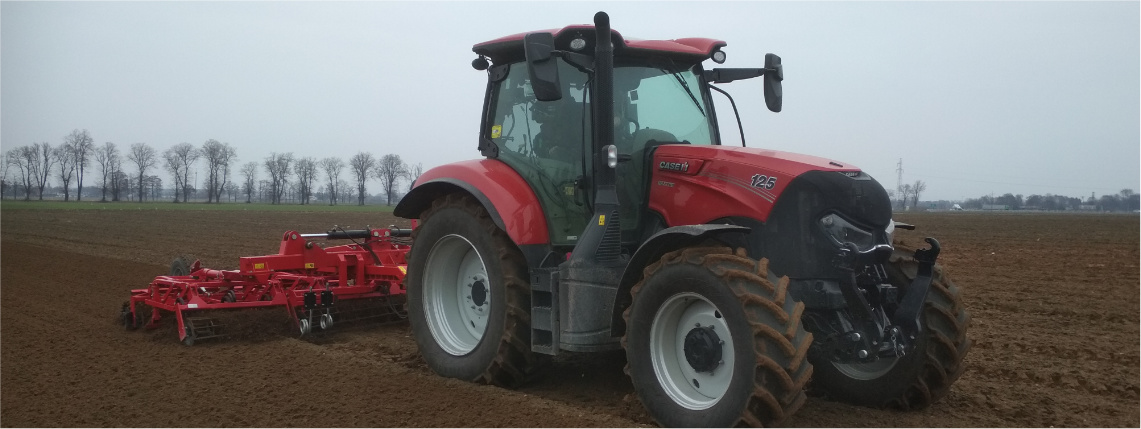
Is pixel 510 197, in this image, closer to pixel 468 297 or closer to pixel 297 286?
pixel 468 297

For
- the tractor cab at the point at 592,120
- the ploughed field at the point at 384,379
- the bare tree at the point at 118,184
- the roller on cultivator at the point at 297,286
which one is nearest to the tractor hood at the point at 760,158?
the tractor cab at the point at 592,120

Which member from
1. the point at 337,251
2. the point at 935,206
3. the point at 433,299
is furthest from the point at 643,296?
the point at 935,206

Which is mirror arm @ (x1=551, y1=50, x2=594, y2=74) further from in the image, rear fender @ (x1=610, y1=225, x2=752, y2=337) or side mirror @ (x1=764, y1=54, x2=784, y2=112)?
side mirror @ (x1=764, y1=54, x2=784, y2=112)

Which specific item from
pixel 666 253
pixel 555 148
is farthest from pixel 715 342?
pixel 555 148

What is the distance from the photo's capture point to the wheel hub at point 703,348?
4.26 metres

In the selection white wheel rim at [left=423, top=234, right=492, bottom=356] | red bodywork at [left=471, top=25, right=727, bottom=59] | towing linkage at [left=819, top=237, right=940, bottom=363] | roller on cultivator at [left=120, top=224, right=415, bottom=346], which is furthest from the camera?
roller on cultivator at [left=120, top=224, right=415, bottom=346]

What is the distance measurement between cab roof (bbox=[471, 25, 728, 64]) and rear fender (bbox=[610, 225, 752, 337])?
1.27 m

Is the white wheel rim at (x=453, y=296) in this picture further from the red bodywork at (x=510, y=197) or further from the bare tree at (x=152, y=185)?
the bare tree at (x=152, y=185)

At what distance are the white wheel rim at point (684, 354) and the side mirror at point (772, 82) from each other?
6.30 ft

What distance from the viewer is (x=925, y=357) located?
4.77 m

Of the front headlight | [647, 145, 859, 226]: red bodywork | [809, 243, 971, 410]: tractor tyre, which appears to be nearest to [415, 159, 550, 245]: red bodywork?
[647, 145, 859, 226]: red bodywork

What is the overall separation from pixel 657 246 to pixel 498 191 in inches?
50.2

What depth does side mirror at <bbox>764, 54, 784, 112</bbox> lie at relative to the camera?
572 centimetres

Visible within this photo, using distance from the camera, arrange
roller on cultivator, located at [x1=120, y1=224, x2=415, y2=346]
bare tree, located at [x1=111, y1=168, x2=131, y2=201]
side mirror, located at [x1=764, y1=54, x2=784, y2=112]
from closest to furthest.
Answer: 1. side mirror, located at [x1=764, y1=54, x2=784, y2=112]
2. roller on cultivator, located at [x1=120, y1=224, x2=415, y2=346]
3. bare tree, located at [x1=111, y1=168, x2=131, y2=201]
